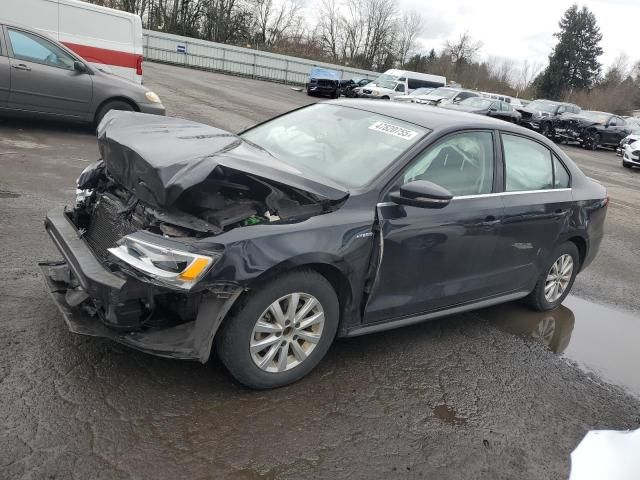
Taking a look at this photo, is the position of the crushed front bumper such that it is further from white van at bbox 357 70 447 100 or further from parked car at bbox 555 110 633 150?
parked car at bbox 555 110 633 150

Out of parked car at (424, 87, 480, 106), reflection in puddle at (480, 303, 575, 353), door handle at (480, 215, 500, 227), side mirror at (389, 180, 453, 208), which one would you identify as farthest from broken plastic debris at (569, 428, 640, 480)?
parked car at (424, 87, 480, 106)

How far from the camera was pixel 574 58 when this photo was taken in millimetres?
68000

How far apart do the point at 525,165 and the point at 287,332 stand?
2558 millimetres

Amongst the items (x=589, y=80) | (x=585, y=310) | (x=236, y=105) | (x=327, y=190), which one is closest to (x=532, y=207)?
(x=585, y=310)

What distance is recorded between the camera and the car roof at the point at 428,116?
3961mm

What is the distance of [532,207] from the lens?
4.42 meters

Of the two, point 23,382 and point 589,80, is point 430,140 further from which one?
point 589,80

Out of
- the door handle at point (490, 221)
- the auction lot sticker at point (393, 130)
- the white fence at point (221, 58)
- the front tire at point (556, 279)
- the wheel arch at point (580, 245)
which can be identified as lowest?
the white fence at point (221, 58)

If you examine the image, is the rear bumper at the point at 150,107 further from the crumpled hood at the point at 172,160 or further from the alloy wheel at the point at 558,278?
the alloy wheel at the point at 558,278

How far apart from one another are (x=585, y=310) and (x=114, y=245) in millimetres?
4470

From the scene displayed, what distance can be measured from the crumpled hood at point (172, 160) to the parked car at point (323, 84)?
28642 mm

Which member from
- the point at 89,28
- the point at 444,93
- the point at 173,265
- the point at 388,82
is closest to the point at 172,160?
the point at 173,265

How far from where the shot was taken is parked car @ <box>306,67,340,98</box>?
31406 millimetres

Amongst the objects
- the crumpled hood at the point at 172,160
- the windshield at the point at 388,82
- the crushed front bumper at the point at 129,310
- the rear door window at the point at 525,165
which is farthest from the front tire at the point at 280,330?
the windshield at the point at 388,82
